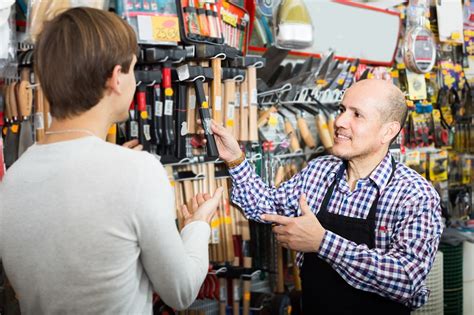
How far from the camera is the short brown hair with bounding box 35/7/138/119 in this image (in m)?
1.21

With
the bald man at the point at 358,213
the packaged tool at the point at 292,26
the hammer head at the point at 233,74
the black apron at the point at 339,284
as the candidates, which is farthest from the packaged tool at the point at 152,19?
the packaged tool at the point at 292,26

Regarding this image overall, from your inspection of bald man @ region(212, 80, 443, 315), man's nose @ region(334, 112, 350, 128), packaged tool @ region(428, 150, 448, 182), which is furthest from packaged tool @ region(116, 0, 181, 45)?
packaged tool @ region(428, 150, 448, 182)

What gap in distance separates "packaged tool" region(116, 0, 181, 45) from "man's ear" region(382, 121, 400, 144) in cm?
104

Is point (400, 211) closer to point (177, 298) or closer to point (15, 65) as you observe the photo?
point (177, 298)

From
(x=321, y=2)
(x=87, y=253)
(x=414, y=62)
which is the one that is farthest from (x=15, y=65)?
(x=414, y=62)

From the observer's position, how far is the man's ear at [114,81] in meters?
1.25

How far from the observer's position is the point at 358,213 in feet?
7.29

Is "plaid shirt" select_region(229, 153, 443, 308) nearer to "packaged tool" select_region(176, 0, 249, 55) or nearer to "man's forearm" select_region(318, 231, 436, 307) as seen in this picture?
"man's forearm" select_region(318, 231, 436, 307)

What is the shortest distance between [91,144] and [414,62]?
380 centimetres

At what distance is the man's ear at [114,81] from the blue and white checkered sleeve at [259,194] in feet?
4.06

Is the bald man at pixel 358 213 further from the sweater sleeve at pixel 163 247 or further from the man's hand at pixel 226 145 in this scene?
the sweater sleeve at pixel 163 247

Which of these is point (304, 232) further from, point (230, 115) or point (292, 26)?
point (292, 26)

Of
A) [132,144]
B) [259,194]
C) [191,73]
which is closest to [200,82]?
[191,73]

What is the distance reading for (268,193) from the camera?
2.52 m
